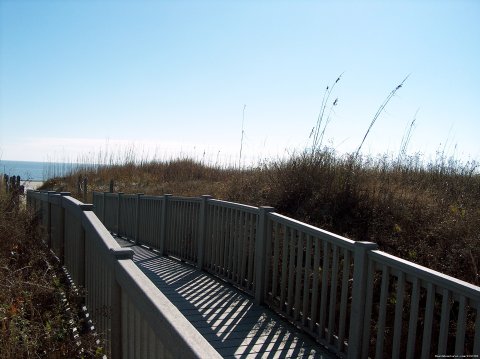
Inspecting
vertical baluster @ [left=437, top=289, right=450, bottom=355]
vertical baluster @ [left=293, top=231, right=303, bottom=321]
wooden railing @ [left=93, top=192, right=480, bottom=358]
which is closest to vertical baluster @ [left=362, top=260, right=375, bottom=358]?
wooden railing @ [left=93, top=192, right=480, bottom=358]

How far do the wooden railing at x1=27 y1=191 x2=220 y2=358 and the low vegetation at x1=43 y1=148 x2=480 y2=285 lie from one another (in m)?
3.52

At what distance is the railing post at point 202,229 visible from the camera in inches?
312

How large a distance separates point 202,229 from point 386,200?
3080 millimetres

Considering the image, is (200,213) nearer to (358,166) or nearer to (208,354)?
(358,166)

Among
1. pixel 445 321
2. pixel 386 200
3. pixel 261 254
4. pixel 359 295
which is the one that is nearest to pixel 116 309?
pixel 359 295

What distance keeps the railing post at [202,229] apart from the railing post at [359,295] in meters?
3.98

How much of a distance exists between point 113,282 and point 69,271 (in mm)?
3184

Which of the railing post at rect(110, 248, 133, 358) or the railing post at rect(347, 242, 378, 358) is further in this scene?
the railing post at rect(347, 242, 378, 358)

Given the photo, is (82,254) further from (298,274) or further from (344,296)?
(344,296)

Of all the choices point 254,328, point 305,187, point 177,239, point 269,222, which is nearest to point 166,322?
point 254,328

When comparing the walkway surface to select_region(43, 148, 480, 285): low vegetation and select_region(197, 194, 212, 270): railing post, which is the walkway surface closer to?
select_region(197, 194, 212, 270): railing post

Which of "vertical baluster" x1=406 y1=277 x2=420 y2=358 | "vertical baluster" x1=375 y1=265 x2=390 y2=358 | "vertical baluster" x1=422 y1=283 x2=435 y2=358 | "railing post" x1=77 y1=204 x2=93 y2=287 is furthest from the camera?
"railing post" x1=77 y1=204 x2=93 y2=287

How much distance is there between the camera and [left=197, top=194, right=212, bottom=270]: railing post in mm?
7934

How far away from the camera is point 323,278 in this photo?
4.91 meters
